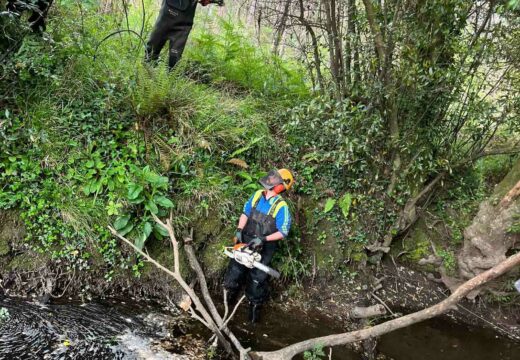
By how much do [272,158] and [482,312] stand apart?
3.85m

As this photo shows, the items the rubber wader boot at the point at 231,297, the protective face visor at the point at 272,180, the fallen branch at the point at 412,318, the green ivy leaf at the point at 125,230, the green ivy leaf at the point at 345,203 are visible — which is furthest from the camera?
the green ivy leaf at the point at 345,203

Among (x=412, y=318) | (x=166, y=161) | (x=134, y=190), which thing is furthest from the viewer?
(x=166, y=161)

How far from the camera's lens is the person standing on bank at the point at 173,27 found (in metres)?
5.80

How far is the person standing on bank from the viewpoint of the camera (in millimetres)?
5805

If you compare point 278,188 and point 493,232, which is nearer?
point 278,188

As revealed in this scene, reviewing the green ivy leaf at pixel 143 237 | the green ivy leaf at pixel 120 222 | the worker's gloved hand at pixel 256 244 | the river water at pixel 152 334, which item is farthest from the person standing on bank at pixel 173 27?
the river water at pixel 152 334

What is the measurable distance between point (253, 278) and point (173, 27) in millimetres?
3900

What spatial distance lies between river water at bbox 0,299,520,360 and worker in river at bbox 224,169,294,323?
372mm

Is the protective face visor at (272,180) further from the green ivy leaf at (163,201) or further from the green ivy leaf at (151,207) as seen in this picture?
the green ivy leaf at (151,207)

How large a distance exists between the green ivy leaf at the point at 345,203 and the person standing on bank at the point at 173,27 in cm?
335

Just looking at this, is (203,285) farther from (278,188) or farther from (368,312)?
(368,312)

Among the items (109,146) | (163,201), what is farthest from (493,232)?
(109,146)

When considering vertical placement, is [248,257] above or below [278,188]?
below

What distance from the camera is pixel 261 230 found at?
506cm
